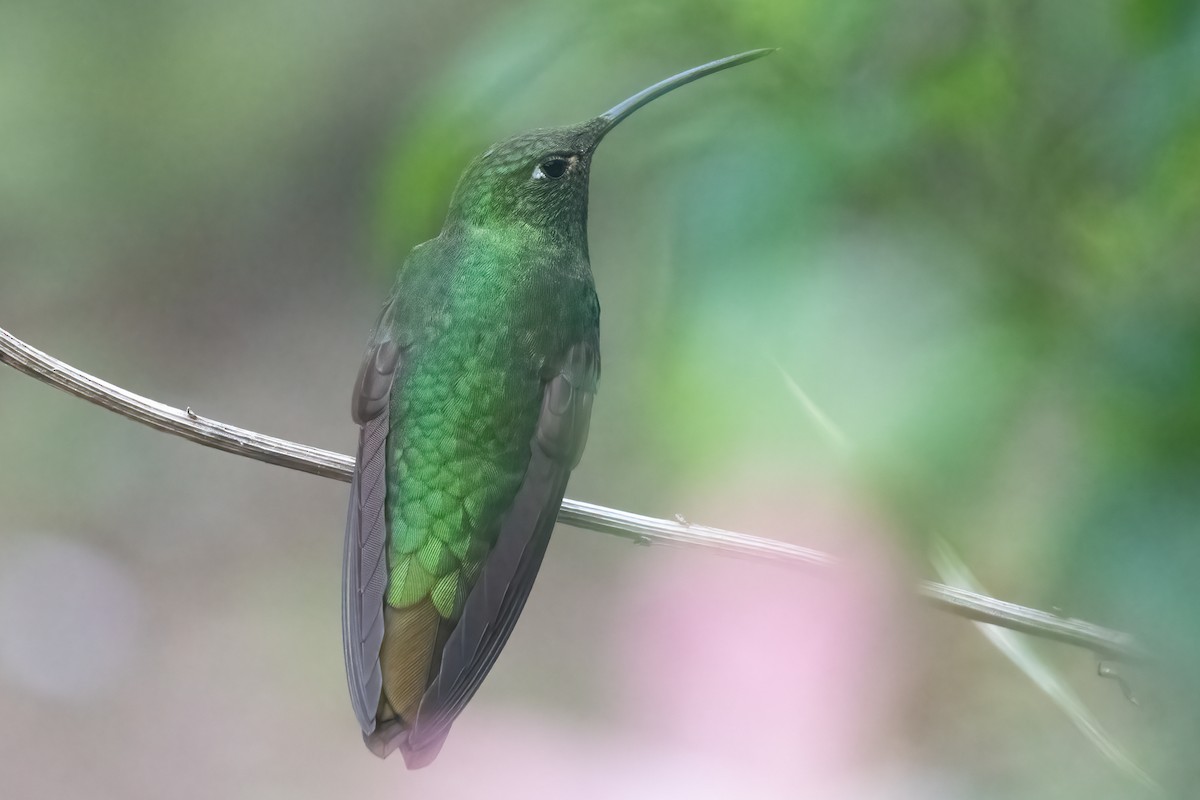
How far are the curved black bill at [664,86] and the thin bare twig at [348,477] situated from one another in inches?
9.2

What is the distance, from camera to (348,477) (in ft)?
1.99

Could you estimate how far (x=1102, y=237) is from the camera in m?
0.48

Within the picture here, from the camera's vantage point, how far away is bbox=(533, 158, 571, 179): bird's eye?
72cm

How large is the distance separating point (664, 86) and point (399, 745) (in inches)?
14.3

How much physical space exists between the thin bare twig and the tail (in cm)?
16

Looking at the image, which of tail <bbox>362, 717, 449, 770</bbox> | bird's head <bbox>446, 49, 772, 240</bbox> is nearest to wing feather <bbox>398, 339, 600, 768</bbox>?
tail <bbox>362, 717, 449, 770</bbox>

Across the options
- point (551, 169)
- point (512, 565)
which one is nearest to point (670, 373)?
point (512, 565)

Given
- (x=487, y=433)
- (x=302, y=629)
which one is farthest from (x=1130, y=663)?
(x=302, y=629)

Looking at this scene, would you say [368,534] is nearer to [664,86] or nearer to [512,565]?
[512,565]

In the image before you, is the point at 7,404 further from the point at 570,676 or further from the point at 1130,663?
the point at 1130,663

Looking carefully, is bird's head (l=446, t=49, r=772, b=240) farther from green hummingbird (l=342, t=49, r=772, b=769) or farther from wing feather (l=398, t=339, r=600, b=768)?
wing feather (l=398, t=339, r=600, b=768)

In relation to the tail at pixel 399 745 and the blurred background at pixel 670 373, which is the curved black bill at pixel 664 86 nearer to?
the blurred background at pixel 670 373

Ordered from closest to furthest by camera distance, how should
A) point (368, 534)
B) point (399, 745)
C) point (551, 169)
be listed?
point (399, 745), point (368, 534), point (551, 169)

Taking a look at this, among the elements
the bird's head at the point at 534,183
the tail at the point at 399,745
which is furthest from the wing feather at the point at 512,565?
the bird's head at the point at 534,183
